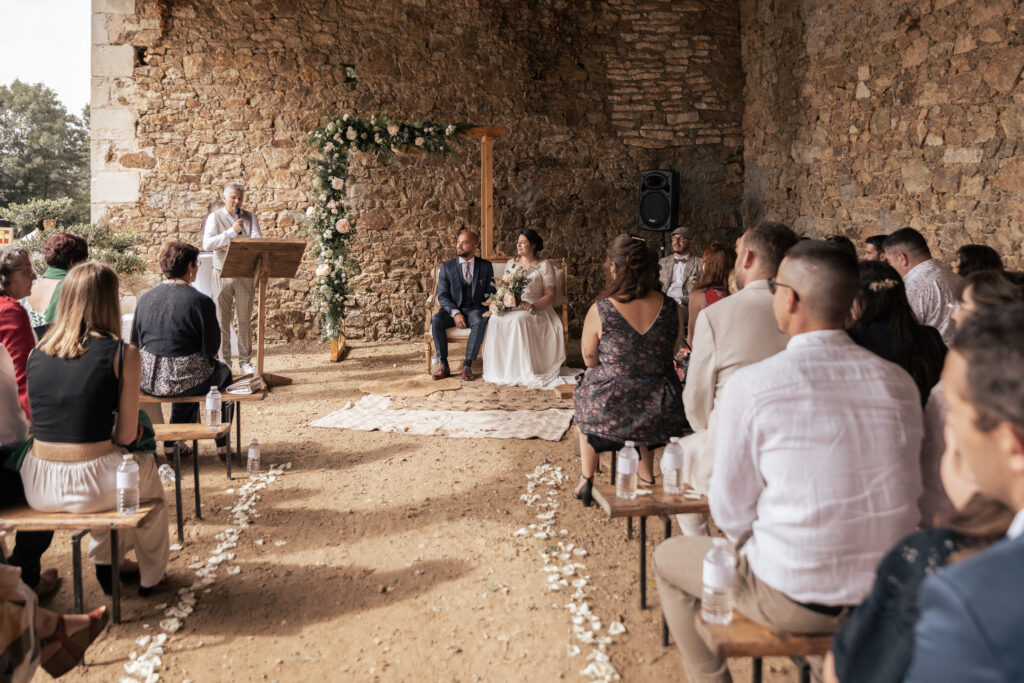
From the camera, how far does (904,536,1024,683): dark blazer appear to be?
858mm

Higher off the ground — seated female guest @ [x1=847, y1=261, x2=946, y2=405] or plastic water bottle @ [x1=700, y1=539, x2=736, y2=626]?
seated female guest @ [x1=847, y1=261, x2=946, y2=405]

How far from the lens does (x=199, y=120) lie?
8.92 metres

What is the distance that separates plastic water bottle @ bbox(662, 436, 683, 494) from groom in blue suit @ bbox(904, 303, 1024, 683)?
164cm

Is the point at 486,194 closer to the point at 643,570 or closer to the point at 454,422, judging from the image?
the point at 454,422

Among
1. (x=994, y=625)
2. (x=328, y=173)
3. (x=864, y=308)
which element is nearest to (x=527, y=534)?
(x=864, y=308)

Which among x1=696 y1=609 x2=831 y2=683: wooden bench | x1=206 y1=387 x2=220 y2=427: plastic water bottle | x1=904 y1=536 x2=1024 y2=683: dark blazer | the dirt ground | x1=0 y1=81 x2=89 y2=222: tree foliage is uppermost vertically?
x1=0 y1=81 x2=89 y2=222: tree foliage

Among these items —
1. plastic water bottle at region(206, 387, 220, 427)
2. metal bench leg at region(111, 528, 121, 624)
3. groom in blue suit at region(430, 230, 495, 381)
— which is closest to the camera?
metal bench leg at region(111, 528, 121, 624)

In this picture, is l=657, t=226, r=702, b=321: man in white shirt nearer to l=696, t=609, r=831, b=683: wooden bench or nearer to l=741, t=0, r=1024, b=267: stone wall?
l=741, t=0, r=1024, b=267: stone wall

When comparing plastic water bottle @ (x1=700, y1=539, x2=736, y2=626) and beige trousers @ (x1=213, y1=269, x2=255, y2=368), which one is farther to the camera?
beige trousers @ (x1=213, y1=269, x2=255, y2=368)

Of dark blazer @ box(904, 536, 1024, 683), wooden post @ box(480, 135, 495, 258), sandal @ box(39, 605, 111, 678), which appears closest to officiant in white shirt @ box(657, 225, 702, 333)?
wooden post @ box(480, 135, 495, 258)

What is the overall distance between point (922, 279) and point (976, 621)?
3727 mm

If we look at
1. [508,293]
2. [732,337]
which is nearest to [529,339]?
[508,293]

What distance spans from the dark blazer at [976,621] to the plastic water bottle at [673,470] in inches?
73.6

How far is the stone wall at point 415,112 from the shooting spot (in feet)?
28.9
